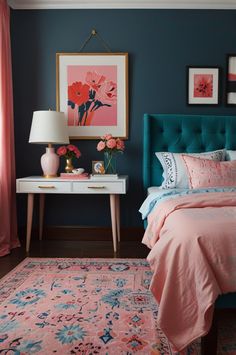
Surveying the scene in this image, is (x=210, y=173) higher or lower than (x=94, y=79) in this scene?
lower

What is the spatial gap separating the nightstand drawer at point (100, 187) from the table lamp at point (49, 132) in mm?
408

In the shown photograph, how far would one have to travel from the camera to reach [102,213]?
3.53m

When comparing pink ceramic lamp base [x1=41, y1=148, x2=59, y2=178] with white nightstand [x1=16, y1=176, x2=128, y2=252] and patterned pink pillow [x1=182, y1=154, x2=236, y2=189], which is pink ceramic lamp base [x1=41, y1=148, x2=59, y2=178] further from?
patterned pink pillow [x1=182, y1=154, x2=236, y2=189]

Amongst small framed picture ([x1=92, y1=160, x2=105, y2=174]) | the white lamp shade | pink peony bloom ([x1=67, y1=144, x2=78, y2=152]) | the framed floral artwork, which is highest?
the framed floral artwork

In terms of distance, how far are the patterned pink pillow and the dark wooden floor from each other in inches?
35.6

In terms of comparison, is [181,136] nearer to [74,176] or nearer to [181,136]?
[181,136]

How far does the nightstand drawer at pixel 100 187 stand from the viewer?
296 cm

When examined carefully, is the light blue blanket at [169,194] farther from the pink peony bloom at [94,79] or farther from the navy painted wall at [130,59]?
the pink peony bloom at [94,79]

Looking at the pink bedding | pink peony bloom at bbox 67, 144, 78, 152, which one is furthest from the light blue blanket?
pink peony bloom at bbox 67, 144, 78, 152

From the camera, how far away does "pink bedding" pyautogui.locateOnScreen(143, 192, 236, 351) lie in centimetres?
125

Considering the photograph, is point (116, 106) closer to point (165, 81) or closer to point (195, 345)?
point (165, 81)

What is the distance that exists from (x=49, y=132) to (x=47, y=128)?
5 cm

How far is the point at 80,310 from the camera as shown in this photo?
1.80m

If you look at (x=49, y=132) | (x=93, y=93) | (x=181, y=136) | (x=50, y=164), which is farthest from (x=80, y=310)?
(x=93, y=93)
